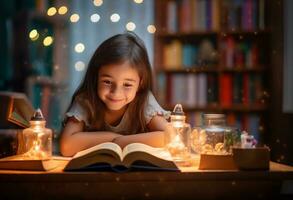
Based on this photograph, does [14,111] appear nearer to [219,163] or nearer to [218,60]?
[219,163]

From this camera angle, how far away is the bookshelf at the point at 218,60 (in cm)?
334

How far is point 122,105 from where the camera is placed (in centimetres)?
164

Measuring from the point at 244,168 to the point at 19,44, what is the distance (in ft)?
8.35

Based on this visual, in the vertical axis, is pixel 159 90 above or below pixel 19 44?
below

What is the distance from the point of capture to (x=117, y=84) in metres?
1.58

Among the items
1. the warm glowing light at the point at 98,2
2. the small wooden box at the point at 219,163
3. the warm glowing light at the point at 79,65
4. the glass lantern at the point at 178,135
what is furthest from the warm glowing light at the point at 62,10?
the small wooden box at the point at 219,163

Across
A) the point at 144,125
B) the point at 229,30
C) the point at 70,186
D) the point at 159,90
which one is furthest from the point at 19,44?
the point at 70,186

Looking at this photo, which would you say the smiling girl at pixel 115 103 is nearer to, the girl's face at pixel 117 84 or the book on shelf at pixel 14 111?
the girl's face at pixel 117 84

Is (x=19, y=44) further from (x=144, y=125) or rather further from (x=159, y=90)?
(x=144, y=125)

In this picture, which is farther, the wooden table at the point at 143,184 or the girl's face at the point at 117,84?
the girl's face at the point at 117,84

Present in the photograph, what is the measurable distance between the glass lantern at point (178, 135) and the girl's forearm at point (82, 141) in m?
0.18

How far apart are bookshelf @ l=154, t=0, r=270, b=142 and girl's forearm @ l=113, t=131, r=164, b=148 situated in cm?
181

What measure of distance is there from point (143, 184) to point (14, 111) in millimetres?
779

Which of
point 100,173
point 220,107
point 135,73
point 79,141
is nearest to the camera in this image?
point 100,173
